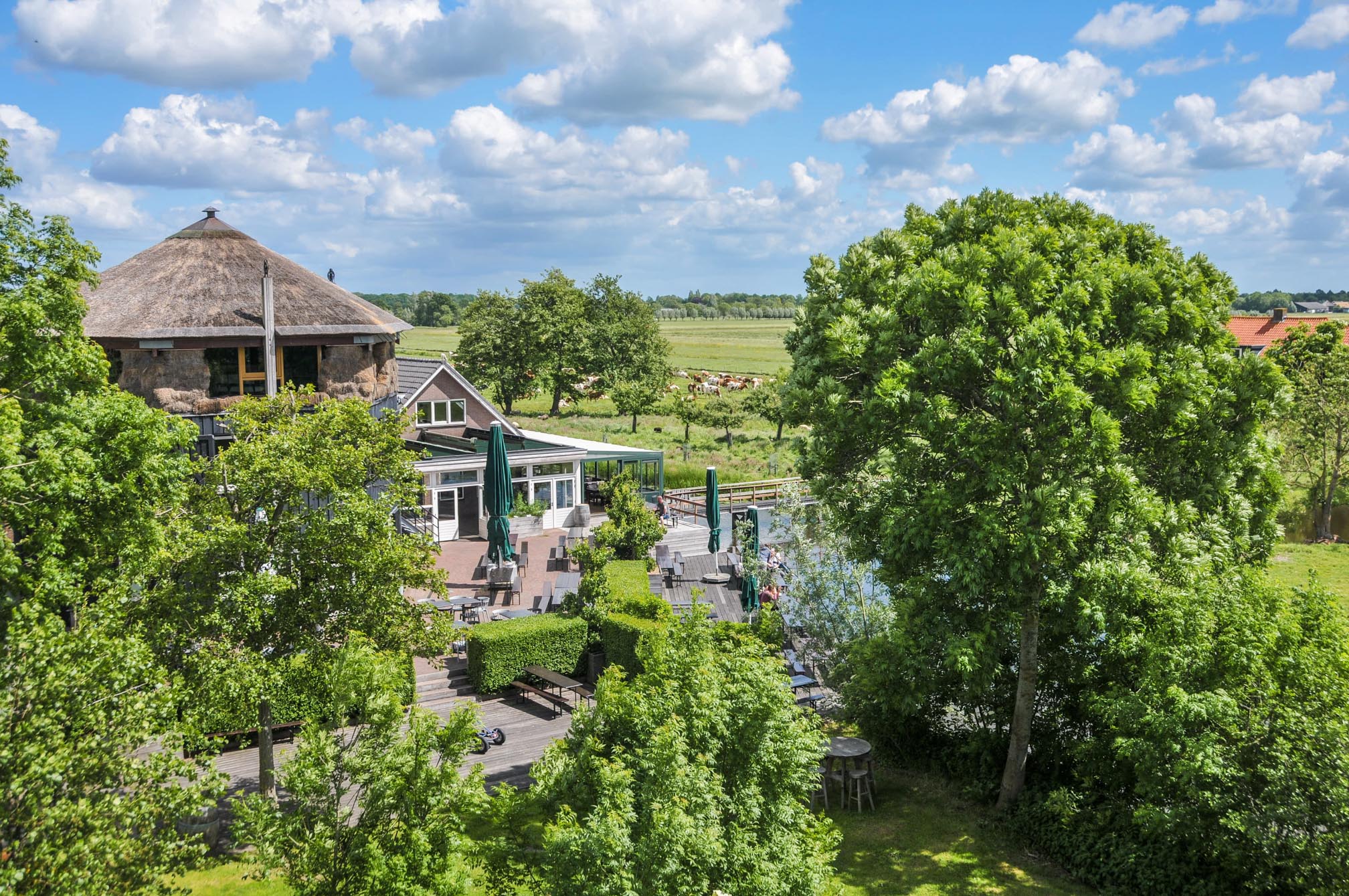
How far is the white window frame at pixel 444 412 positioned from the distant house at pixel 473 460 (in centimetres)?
2

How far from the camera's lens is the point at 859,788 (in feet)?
50.4

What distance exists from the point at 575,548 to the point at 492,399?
46.9 meters

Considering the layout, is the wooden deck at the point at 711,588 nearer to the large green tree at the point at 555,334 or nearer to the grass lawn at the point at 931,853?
the grass lawn at the point at 931,853

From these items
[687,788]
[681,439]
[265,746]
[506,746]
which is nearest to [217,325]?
[506,746]

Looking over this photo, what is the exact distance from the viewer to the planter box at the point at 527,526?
32.4 meters

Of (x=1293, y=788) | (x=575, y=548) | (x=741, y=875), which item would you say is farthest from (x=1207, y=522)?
(x=575, y=548)

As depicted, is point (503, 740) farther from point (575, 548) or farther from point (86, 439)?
point (86, 439)

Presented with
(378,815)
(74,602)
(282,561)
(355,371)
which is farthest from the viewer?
(355,371)

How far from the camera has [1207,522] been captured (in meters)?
14.2

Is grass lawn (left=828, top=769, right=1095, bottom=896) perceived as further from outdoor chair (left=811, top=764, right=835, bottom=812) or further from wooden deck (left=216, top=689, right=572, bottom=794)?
wooden deck (left=216, top=689, right=572, bottom=794)

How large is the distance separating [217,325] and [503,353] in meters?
39.6

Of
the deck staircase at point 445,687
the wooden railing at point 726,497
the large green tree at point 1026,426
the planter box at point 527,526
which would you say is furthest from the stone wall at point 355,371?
the large green tree at point 1026,426

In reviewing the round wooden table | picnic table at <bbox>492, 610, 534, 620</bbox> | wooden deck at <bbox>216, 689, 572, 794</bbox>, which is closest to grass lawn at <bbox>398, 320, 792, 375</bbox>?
picnic table at <bbox>492, 610, 534, 620</bbox>

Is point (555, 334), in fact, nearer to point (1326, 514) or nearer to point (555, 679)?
point (1326, 514)
